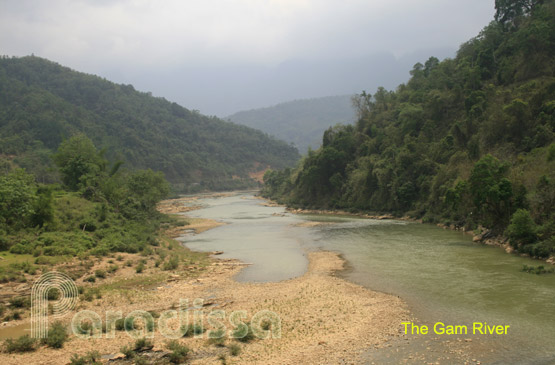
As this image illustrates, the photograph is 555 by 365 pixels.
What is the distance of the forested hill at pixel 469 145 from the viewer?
26.3 metres

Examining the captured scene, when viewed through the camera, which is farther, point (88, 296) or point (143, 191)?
point (143, 191)

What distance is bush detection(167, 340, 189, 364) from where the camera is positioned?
36.3 ft

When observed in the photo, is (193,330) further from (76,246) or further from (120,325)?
(76,246)

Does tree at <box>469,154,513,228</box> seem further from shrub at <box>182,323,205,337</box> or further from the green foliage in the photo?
shrub at <box>182,323,205,337</box>

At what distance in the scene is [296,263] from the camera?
25453 mm

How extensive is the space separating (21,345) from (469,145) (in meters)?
39.8

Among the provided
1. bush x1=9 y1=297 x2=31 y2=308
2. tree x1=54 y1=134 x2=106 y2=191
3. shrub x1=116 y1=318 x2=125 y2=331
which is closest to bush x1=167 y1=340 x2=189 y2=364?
shrub x1=116 y1=318 x2=125 y2=331

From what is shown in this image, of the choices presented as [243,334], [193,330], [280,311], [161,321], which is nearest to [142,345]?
[193,330]

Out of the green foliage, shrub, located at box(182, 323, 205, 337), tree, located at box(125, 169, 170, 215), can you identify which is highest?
tree, located at box(125, 169, 170, 215)

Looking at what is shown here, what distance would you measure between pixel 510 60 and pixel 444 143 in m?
12.2

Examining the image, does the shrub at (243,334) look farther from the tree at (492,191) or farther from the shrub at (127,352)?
the tree at (492,191)

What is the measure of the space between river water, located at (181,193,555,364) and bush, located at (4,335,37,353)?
9599 mm

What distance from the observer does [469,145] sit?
4062 centimetres

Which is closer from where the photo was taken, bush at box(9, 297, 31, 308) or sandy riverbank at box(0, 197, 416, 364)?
sandy riverbank at box(0, 197, 416, 364)
